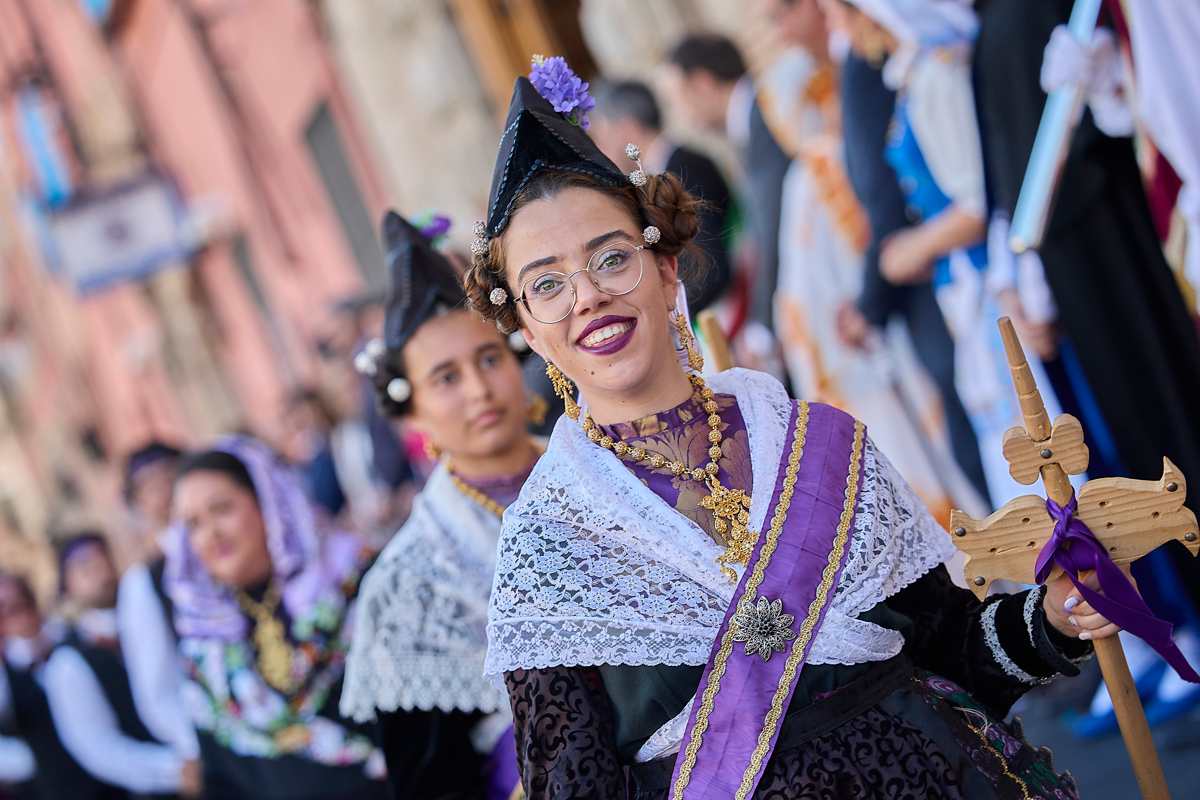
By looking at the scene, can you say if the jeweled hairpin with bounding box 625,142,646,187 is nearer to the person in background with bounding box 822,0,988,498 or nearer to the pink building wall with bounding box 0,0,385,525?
the person in background with bounding box 822,0,988,498

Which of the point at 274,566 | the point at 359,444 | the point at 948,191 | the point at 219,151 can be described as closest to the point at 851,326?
the point at 948,191

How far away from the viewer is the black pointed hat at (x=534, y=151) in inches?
103

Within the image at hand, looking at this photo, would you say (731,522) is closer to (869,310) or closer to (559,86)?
(559,86)

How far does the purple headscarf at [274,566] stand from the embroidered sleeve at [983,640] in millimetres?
2914

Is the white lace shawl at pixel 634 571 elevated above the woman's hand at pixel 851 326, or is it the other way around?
the woman's hand at pixel 851 326

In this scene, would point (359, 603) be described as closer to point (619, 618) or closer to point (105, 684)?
point (619, 618)

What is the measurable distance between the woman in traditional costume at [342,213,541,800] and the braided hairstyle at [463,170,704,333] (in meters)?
0.87

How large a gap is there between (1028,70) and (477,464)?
203 cm

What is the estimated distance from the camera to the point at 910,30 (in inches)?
188

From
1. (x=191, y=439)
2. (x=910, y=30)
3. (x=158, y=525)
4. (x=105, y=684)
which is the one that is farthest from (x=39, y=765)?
(x=191, y=439)

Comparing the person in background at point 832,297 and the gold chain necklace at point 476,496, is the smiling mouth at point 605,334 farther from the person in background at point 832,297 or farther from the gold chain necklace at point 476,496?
the person in background at point 832,297

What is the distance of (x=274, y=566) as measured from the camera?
5273 millimetres

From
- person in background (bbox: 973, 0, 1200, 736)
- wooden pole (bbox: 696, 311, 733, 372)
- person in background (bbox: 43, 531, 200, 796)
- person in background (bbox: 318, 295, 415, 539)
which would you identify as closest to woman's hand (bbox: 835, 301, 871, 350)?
person in background (bbox: 973, 0, 1200, 736)

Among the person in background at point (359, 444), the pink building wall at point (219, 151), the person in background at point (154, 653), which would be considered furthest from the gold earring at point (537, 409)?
the pink building wall at point (219, 151)
